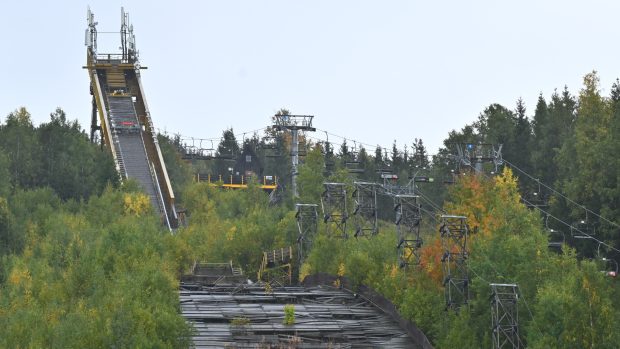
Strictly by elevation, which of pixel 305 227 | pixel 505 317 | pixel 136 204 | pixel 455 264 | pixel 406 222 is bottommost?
pixel 505 317

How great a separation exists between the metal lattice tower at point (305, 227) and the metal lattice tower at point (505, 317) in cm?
3517

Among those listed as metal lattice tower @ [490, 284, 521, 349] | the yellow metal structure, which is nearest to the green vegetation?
metal lattice tower @ [490, 284, 521, 349]

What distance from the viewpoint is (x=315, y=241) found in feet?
333

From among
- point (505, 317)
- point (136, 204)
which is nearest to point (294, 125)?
point (136, 204)

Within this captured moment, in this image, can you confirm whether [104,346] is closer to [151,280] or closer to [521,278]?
[151,280]

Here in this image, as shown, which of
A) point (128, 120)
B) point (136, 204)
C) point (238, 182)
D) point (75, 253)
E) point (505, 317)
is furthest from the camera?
point (238, 182)

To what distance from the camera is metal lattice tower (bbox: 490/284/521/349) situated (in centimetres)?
6494

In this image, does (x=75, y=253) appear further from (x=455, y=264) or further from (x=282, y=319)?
(x=455, y=264)

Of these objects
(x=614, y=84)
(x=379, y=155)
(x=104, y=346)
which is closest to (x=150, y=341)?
(x=104, y=346)

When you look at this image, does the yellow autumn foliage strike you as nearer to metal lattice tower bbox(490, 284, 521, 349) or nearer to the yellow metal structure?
the yellow metal structure

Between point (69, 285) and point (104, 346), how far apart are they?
20.0 meters

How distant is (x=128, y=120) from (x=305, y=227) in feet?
93.9

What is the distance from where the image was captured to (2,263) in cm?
10312

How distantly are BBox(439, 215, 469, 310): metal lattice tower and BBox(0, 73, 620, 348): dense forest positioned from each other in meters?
0.66
